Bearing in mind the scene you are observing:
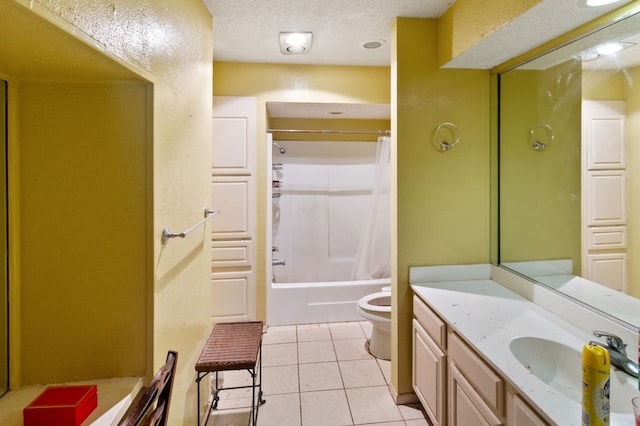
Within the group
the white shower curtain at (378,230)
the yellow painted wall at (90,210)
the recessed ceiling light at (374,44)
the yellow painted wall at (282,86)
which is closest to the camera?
the yellow painted wall at (90,210)

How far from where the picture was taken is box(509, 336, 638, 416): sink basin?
50.3 inches

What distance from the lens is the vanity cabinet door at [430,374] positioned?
63.5 inches

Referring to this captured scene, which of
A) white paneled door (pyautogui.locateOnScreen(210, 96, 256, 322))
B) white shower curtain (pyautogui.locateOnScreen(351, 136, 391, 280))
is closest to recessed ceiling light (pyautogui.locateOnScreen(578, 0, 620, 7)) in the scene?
white shower curtain (pyautogui.locateOnScreen(351, 136, 391, 280))

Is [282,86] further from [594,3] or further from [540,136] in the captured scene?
[594,3]

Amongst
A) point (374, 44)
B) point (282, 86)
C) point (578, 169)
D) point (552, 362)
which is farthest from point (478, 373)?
point (282, 86)

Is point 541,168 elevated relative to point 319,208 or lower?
elevated

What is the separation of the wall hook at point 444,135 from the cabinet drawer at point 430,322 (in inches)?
37.5

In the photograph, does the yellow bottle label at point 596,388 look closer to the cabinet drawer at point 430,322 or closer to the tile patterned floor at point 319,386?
the cabinet drawer at point 430,322

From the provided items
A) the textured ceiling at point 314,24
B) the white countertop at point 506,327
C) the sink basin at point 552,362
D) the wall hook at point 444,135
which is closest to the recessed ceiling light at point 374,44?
the textured ceiling at point 314,24

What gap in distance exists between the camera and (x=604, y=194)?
1.45m

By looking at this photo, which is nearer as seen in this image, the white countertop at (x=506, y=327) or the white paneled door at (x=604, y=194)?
the white countertop at (x=506, y=327)

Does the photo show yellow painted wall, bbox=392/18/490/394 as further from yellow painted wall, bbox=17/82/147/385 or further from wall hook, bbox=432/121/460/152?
yellow painted wall, bbox=17/82/147/385

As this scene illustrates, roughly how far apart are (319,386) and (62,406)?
164 cm

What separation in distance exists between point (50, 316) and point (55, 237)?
0.27m
